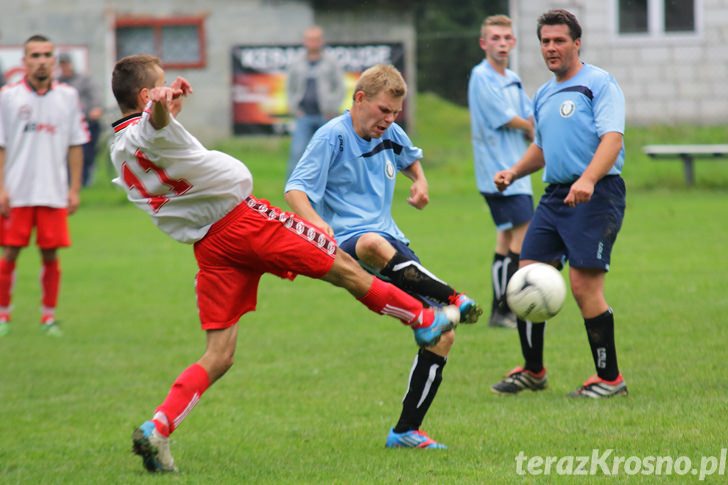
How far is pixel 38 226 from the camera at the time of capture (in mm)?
10359

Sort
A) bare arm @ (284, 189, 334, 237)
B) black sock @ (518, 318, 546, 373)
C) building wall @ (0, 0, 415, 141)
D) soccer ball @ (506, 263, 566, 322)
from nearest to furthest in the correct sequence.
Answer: bare arm @ (284, 189, 334, 237) → soccer ball @ (506, 263, 566, 322) → black sock @ (518, 318, 546, 373) → building wall @ (0, 0, 415, 141)

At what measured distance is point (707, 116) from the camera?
886 inches

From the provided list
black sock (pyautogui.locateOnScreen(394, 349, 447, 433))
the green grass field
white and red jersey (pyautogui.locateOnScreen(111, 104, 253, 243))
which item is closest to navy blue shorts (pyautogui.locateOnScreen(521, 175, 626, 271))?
the green grass field

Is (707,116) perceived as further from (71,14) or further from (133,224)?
(71,14)

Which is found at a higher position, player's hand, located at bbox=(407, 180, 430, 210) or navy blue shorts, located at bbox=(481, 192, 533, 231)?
player's hand, located at bbox=(407, 180, 430, 210)

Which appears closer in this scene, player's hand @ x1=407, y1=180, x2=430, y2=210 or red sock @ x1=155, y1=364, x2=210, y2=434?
red sock @ x1=155, y1=364, x2=210, y2=434

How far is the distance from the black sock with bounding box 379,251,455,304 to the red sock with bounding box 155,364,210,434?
1.05 meters

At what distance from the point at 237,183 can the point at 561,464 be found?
6.47ft

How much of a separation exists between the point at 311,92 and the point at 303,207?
1326 centimetres

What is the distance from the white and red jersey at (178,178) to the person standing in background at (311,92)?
13256 millimetres

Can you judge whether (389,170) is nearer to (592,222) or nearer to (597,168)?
(597,168)

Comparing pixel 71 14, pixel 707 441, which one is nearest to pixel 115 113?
pixel 71 14

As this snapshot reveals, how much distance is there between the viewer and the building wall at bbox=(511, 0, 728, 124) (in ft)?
74.0

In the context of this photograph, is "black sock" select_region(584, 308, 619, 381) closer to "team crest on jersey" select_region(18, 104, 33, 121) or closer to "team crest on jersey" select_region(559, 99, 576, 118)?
"team crest on jersey" select_region(559, 99, 576, 118)
